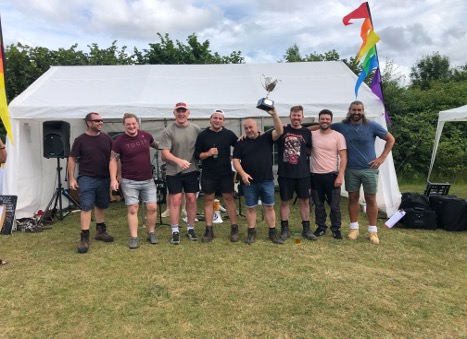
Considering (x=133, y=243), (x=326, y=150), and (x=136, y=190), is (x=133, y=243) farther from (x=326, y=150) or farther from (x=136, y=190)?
→ (x=326, y=150)

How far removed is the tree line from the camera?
10.5 m

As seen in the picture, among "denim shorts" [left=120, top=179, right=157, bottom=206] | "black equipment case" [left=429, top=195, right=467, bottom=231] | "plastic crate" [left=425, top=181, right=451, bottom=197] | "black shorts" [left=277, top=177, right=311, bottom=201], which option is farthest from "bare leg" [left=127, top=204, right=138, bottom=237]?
"plastic crate" [left=425, top=181, right=451, bottom=197]

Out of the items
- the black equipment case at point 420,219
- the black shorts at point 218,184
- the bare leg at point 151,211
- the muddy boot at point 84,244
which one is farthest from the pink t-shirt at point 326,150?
the muddy boot at point 84,244

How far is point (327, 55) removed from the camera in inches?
574

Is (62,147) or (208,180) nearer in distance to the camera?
(208,180)

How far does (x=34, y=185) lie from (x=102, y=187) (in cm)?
216

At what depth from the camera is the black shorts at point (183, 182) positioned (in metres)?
4.19

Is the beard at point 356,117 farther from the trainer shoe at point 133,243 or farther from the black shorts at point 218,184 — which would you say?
the trainer shoe at point 133,243

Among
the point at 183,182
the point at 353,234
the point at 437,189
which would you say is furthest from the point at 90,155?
the point at 437,189

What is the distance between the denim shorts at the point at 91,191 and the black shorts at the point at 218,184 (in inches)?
45.9

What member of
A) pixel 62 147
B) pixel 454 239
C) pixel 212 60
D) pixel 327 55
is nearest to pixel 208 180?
pixel 62 147

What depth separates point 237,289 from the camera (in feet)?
10.0

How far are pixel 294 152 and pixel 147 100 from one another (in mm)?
2577

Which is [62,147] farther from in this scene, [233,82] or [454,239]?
[454,239]
